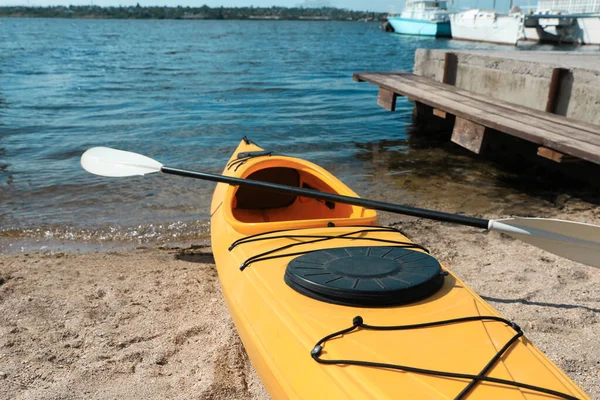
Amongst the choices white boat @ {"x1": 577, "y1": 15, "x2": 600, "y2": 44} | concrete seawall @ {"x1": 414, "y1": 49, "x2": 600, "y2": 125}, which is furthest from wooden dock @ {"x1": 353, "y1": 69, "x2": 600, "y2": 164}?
white boat @ {"x1": 577, "y1": 15, "x2": 600, "y2": 44}

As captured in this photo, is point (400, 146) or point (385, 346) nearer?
point (385, 346)

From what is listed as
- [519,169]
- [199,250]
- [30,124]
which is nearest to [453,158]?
[519,169]

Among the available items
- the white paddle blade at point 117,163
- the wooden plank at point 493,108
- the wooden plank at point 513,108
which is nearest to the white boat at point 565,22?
the wooden plank at point 513,108

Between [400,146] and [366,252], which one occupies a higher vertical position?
[366,252]

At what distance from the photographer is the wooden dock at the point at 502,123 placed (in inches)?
240

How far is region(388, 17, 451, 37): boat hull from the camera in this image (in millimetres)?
54719

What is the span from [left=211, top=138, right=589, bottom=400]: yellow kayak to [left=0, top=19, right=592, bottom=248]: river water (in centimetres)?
305

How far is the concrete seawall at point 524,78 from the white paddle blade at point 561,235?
15.7 ft

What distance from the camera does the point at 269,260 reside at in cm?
351

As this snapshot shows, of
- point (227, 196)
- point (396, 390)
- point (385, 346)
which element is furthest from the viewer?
point (227, 196)

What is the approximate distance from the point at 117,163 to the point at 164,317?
66.7 inches

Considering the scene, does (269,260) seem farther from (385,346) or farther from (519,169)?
(519,169)

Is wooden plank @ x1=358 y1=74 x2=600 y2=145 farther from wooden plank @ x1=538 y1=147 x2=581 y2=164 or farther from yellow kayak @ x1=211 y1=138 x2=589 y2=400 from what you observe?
yellow kayak @ x1=211 y1=138 x2=589 y2=400

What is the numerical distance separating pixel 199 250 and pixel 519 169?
527 centimetres
